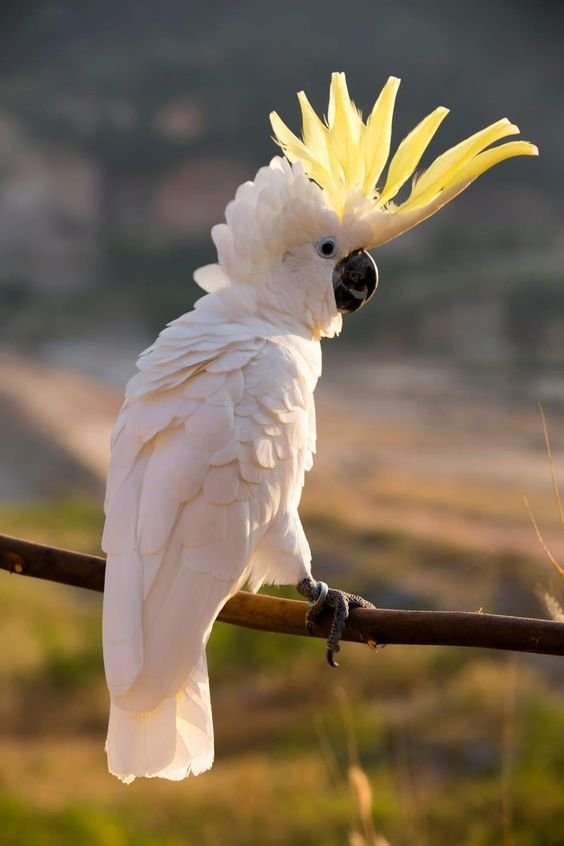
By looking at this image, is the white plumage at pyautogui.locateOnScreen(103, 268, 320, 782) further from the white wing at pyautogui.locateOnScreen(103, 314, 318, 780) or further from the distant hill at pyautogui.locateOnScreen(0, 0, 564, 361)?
the distant hill at pyautogui.locateOnScreen(0, 0, 564, 361)

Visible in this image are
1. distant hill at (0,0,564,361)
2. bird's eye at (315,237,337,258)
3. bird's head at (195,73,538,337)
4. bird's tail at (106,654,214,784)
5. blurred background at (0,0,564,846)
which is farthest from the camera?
distant hill at (0,0,564,361)

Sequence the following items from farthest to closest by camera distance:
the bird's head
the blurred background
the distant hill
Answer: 1. the distant hill
2. the blurred background
3. the bird's head

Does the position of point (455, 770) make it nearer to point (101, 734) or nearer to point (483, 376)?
point (101, 734)

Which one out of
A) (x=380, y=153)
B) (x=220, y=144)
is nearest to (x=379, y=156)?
(x=380, y=153)

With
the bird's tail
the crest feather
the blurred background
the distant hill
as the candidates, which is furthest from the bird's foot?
the distant hill

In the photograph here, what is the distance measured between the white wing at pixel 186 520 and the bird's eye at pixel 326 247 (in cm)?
20

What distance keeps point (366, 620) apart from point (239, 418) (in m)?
0.34

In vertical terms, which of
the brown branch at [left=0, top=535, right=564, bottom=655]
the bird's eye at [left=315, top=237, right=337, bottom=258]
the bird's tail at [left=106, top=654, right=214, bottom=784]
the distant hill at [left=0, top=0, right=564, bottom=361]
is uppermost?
the distant hill at [left=0, top=0, right=564, bottom=361]

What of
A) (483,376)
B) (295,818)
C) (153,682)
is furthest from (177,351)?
(483,376)

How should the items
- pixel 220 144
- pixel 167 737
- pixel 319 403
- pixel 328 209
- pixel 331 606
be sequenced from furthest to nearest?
pixel 220 144, pixel 319 403, pixel 328 209, pixel 331 606, pixel 167 737

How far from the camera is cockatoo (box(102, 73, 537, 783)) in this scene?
1322 millimetres

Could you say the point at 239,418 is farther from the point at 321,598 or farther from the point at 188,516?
the point at 321,598

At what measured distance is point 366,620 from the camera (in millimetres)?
1334

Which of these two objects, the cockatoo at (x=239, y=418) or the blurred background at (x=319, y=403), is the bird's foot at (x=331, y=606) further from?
the blurred background at (x=319, y=403)
